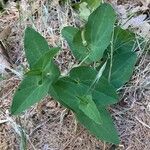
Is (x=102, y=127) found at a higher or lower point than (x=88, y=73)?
lower

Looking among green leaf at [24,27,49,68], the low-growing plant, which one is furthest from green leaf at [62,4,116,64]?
green leaf at [24,27,49,68]

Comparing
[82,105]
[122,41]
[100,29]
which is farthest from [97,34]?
[82,105]

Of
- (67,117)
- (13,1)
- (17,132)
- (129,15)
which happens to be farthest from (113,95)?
(13,1)

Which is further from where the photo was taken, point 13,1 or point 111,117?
point 13,1

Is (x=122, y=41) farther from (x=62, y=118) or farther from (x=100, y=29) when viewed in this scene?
(x=62, y=118)

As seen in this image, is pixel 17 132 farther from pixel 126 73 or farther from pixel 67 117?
pixel 126 73

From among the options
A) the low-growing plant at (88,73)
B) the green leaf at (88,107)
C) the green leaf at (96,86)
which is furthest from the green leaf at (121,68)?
the green leaf at (88,107)
